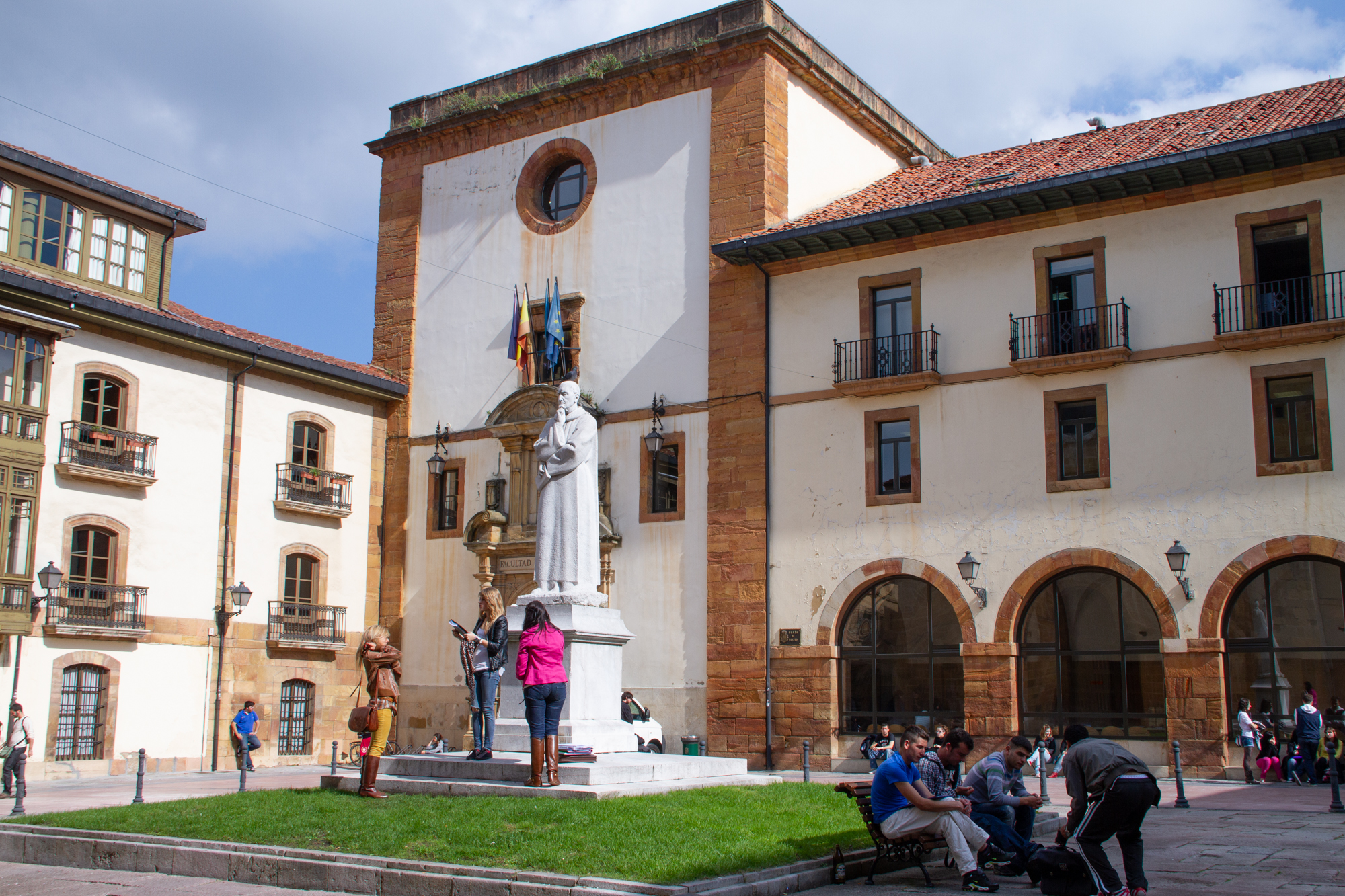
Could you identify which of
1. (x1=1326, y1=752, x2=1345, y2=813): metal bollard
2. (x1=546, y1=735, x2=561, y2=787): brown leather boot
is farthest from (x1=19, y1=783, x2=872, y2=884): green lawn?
(x1=1326, y1=752, x2=1345, y2=813): metal bollard

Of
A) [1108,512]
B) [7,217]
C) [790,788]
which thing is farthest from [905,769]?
[7,217]

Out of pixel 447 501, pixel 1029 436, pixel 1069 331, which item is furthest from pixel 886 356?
A: pixel 447 501

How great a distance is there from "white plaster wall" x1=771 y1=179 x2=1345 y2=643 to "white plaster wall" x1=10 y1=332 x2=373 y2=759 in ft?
35.3

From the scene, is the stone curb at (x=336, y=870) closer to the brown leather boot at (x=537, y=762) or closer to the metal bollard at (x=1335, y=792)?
the brown leather boot at (x=537, y=762)

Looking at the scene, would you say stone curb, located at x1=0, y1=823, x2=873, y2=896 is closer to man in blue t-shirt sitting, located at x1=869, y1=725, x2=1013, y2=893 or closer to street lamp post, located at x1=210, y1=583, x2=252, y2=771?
man in blue t-shirt sitting, located at x1=869, y1=725, x2=1013, y2=893

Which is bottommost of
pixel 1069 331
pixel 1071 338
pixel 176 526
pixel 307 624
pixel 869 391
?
pixel 307 624

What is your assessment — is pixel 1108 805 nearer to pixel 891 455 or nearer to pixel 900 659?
→ pixel 900 659

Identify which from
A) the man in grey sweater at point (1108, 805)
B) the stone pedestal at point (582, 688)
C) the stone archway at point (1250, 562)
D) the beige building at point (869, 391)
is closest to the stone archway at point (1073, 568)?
the beige building at point (869, 391)

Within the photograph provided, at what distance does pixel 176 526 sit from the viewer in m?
25.5

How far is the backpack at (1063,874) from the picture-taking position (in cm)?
870

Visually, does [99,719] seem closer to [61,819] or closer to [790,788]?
[61,819]

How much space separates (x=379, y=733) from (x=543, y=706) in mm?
1758

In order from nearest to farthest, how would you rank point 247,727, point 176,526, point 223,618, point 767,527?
point 247,727 < point 767,527 < point 176,526 < point 223,618

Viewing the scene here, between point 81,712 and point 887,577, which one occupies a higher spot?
point 887,577
